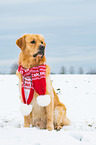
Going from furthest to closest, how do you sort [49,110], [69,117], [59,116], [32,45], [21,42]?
1. [69,117]
2. [59,116]
3. [49,110]
4. [21,42]
5. [32,45]

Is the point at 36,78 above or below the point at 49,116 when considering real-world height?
above

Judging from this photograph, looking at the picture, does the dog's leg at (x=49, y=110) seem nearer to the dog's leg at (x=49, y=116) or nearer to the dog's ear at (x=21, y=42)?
the dog's leg at (x=49, y=116)

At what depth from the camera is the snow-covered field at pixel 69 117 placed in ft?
13.7

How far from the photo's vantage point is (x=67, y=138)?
4.25 m

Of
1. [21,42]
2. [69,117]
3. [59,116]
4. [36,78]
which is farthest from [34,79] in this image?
[69,117]

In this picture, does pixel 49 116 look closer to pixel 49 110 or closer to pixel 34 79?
pixel 49 110

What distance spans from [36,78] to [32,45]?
72 cm

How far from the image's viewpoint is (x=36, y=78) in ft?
17.1

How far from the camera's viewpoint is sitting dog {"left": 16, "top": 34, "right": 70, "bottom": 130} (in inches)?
199

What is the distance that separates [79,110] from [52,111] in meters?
3.22

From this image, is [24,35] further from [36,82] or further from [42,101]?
[42,101]

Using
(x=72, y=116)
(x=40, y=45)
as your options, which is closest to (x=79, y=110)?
(x=72, y=116)

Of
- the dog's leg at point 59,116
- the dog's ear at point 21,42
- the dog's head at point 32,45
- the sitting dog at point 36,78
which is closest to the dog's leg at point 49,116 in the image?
the sitting dog at point 36,78

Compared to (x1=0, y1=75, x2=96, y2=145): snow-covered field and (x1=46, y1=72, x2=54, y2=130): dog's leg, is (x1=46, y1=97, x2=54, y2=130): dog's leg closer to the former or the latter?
(x1=46, y1=72, x2=54, y2=130): dog's leg
